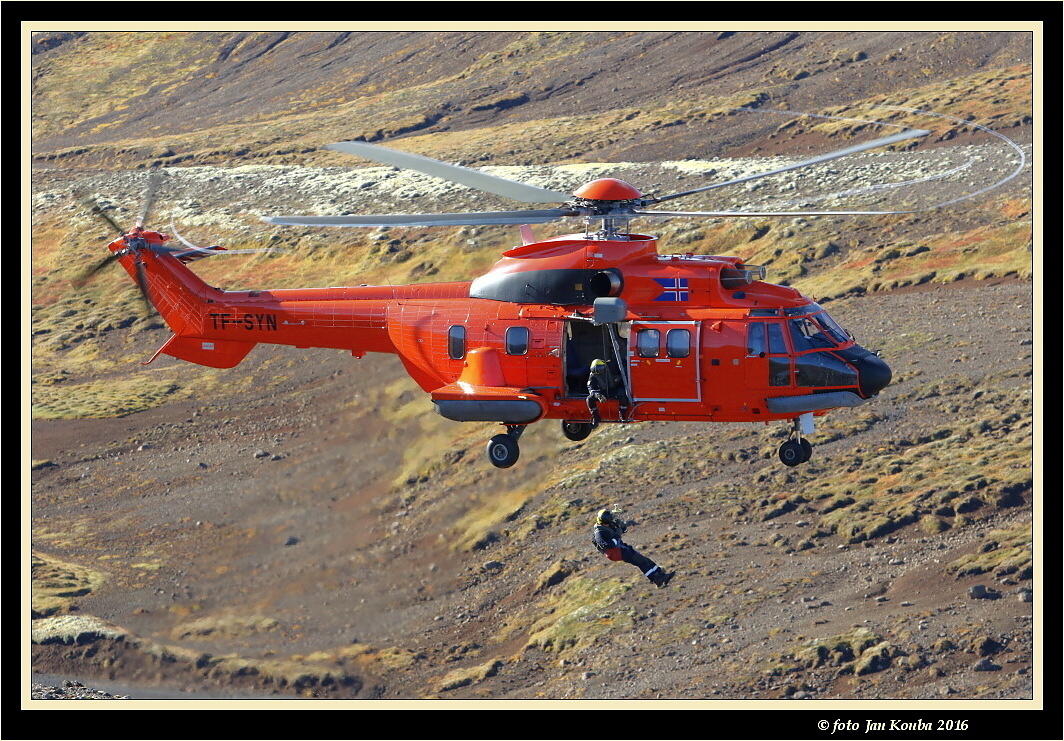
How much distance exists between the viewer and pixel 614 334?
92.9 feet

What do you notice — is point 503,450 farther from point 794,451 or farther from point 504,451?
point 794,451

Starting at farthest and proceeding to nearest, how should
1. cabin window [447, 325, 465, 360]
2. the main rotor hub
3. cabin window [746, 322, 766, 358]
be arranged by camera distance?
cabin window [447, 325, 465, 360]
the main rotor hub
cabin window [746, 322, 766, 358]

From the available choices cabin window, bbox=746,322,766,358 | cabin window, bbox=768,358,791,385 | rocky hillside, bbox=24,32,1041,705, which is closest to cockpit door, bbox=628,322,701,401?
cabin window, bbox=746,322,766,358

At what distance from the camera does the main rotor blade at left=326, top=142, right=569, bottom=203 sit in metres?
26.3

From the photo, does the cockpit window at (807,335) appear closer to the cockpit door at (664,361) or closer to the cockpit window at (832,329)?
the cockpit window at (832,329)

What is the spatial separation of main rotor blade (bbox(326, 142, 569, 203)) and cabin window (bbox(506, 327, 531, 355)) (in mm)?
2721

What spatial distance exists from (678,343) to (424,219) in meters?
5.46

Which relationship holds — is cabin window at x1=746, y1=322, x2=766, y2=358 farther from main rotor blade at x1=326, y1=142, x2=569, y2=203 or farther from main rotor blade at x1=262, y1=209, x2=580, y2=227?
main rotor blade at x1=326, y1=142, x2=569, y2=203

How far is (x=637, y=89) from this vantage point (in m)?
84.0

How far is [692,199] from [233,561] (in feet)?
94.8

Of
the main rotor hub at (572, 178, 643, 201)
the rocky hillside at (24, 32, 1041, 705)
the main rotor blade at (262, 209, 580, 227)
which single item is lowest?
the rocky hillside at (24, 32, 1041, 705)

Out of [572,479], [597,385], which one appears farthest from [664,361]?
[572,479]

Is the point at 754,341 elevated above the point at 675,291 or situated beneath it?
situated beneath

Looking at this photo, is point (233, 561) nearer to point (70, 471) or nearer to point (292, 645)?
point (292, 645)
